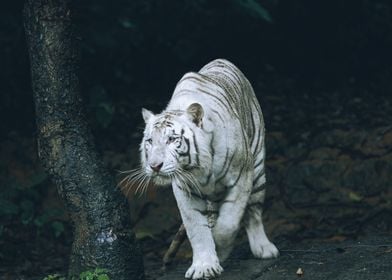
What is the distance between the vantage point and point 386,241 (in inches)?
267

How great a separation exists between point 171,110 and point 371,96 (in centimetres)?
507

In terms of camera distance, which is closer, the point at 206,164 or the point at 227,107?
the point at 206,164

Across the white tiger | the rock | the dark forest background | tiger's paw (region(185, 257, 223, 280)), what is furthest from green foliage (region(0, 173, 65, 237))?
tiger's paw (region(185, 257, 223, 280))

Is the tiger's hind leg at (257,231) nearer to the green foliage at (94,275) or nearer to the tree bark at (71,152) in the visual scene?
the tree bark at (71,152)

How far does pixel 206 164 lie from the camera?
5801 millimetres

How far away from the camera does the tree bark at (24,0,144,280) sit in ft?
20.7

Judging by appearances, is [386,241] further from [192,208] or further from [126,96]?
[126,96]

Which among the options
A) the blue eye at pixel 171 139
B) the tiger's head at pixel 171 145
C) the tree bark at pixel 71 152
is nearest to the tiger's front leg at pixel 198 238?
the tiger's head at pixel 171 145

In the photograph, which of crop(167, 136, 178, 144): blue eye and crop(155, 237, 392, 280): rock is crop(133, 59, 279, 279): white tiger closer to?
crop(167, 136, 178, 144): blue eye

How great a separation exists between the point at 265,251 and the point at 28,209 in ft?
8.89

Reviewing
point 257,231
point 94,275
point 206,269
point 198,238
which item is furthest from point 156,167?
point 257,231

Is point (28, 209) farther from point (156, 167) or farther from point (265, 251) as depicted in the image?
point (156, 167)

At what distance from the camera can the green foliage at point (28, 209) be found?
8172 millimetres

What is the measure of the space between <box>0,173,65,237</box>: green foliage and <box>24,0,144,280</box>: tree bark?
A: 175 cm
